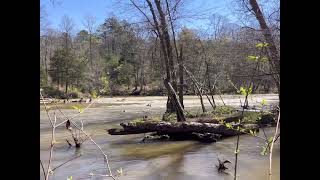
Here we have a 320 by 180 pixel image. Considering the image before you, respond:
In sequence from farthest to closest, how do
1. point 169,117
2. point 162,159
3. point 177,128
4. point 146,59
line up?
point 146,59 → point 169,117 → point 177,128 → point 162,159

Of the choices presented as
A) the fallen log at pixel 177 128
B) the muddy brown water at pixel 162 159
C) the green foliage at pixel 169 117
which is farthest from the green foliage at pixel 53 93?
the fallen log at pixel 177 128

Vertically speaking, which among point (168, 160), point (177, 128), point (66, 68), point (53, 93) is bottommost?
point (168, 160)

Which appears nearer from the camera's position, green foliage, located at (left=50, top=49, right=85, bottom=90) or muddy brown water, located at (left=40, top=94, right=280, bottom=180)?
muddy brown water, located at (left=40, top=94, right=280, bottom=180)

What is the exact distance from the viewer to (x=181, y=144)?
1462 centimetres

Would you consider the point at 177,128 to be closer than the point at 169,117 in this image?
Yes

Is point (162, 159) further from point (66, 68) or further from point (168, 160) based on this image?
point (66, 68)

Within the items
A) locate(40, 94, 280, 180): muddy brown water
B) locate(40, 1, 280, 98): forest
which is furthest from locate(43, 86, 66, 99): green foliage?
locate(40, 94, 280, 180): muddy brown water

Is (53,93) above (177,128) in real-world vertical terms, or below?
above

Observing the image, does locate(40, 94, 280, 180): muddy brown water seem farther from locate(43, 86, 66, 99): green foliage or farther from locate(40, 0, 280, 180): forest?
locate(43, 86, 66, 99): green foliage

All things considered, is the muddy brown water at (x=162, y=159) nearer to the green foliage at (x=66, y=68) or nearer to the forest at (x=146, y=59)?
the forest at (x=146, y=59)

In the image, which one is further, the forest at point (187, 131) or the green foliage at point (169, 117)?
the green foliage at point (169, 117)

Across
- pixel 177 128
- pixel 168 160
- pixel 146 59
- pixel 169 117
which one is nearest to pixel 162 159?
pixel 168 160
